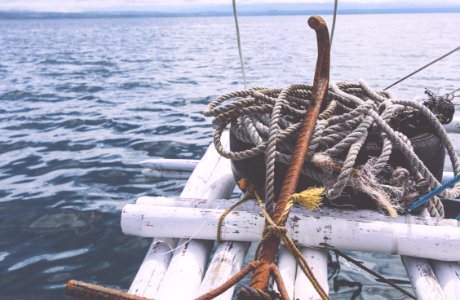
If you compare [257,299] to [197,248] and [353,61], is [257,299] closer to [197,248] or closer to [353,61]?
[197,248]

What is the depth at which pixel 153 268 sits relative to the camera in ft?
7.98

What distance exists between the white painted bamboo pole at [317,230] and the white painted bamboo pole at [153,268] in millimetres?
90

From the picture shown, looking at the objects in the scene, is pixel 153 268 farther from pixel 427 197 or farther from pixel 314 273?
pixel 427 197

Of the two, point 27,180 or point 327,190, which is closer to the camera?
point 327,190

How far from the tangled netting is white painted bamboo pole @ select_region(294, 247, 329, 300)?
0.36 meters

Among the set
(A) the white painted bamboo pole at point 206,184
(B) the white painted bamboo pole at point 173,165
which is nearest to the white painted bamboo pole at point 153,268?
(A) the white painted bamboo pole at point 206,184

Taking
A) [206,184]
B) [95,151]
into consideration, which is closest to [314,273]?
[206,184]

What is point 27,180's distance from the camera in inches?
247

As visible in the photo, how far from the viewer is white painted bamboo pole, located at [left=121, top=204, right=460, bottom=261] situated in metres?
2.34

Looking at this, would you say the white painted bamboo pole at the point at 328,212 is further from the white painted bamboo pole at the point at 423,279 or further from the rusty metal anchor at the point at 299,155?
the rusty metal anchor at the point at 299,155

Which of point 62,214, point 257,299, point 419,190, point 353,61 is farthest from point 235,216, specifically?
point 353,61

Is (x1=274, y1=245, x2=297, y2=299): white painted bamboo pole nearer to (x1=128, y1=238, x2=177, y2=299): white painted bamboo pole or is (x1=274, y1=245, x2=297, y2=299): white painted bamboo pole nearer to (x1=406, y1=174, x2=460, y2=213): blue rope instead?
(x1=128, y1=238, x2=177, y2=299): white painted bamboo pole

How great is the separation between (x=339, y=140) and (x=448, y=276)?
0.98 m

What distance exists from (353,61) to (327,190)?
19521mm
